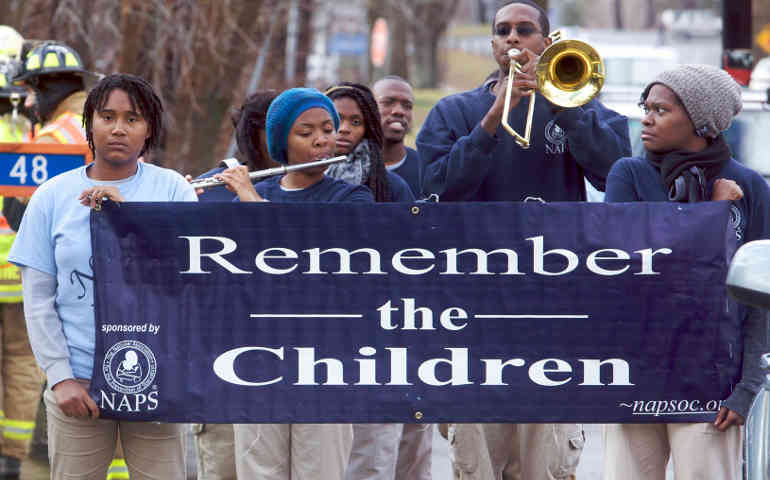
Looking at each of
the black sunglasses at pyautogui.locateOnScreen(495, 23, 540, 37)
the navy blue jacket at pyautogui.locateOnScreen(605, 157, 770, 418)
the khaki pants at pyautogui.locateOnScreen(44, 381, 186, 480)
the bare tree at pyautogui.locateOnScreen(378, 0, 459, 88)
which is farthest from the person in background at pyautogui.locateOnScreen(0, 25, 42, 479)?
the bare tree at pyautogui.locateOnScreen(378, 0, 459, 88)

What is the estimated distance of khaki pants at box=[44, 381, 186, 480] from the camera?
488 centimetres

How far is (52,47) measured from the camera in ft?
25.3

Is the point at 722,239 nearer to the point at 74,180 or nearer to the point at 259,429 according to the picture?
the point at 259,429

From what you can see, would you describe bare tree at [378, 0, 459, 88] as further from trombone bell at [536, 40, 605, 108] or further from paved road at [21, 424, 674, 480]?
trombone bell at [536, 40, 605, 108]

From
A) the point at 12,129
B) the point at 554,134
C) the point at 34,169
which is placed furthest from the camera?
the point at 12,129

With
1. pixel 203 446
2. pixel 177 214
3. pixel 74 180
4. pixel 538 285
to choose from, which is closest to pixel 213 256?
pixel 177 214

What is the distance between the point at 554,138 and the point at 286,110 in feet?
3.85

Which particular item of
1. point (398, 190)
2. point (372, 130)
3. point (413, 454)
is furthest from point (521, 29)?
point (413, 454)

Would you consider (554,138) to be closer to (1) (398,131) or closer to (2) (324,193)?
(2) (324,193)

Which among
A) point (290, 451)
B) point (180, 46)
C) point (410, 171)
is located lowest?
point (290, 451)

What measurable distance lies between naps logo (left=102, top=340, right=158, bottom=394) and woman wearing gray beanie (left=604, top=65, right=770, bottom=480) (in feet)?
5.49

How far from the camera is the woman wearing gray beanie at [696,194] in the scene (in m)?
4.80

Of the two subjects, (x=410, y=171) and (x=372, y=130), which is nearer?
(x=372, y=130)

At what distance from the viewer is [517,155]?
5.86 meters
